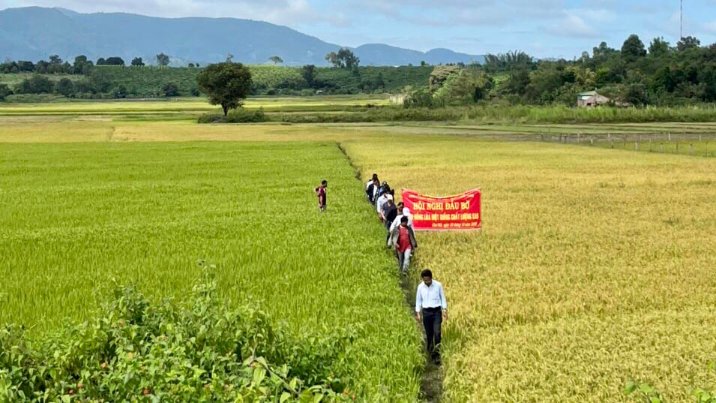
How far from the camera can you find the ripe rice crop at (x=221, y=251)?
1076 centimetres

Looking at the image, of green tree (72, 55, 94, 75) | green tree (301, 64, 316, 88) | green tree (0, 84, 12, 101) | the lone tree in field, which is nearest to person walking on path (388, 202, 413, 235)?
the lone tree in field

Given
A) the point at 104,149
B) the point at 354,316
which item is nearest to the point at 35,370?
the point at 354,316

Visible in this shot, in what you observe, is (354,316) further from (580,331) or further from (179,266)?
(179,266)

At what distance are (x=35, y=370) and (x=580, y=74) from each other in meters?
106

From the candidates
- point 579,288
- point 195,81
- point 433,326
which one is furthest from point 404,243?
point 195,81

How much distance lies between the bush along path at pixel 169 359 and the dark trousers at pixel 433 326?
2.90 meters

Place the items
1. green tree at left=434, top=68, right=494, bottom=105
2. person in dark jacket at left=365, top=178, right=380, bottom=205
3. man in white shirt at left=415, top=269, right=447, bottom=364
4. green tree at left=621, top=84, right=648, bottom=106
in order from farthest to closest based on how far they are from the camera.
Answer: green tree at left=434, top=68, right=494, bottom=105 → green tree at left=621, top=84, right=648, bottom=106 → person in dark jacket at left=365, top=178, right=380, bottom=205 → man in white shirt at left=415, top=269, right=447, bottom=364

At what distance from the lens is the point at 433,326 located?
10.7m

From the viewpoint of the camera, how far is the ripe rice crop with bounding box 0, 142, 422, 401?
10.8 metres

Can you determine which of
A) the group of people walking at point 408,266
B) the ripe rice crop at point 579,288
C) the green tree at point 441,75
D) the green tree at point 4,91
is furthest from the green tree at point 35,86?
the group of people walking at point 408,266

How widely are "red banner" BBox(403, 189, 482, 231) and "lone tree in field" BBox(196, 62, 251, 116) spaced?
7444 centimetres

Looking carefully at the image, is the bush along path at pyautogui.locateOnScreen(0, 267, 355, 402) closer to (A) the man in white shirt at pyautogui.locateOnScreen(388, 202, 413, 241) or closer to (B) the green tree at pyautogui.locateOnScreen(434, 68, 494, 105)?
(A) the man in white shirt at pyautogui.locateOnScreen(388, 202, 413, 241)

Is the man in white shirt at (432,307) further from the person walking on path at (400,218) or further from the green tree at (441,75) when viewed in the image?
the green tree at (441,75)

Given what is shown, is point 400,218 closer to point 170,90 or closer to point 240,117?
point 240,117
